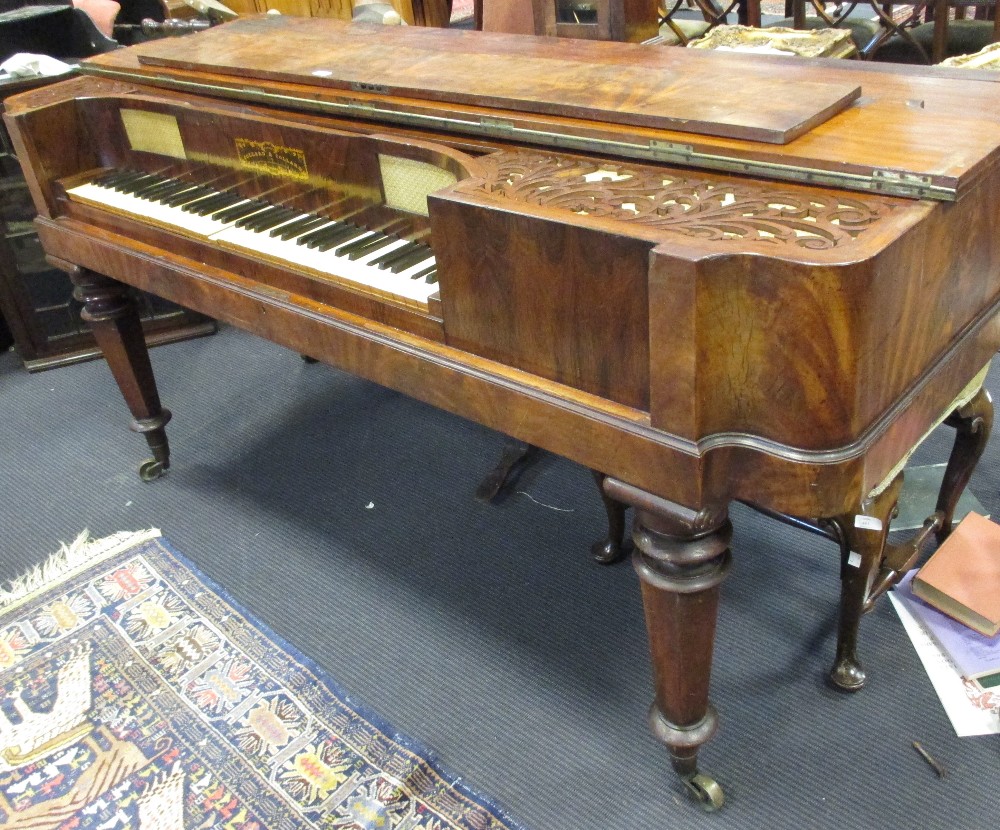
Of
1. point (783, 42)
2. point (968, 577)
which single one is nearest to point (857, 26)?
point (783, 42)

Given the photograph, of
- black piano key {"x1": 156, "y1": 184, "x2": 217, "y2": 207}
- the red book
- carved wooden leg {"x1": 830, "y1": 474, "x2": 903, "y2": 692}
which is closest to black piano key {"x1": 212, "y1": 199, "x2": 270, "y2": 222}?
black piano key {"x1": 156, "y1": 184, "x2": 217, "y2": 207}

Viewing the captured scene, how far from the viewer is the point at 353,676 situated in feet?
5.69

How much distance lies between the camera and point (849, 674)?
155cm

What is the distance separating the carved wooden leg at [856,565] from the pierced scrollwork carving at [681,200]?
19.7 inches

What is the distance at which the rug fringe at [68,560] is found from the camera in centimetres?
202

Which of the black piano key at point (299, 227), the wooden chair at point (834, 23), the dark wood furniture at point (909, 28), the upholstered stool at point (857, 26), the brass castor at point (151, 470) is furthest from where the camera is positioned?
the upholstered stool at point (857, 26)

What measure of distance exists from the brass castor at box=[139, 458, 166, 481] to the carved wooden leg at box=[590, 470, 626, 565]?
3.98 feet

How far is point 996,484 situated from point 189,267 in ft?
5.87

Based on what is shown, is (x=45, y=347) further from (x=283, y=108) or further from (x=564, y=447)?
(x=564, y=447)

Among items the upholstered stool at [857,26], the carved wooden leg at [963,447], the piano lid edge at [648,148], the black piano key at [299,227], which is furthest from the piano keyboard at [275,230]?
the upholstered stool at [857,26]

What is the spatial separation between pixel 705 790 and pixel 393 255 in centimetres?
99

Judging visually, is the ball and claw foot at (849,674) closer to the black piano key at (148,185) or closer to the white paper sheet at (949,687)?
the white paper sheet at (949,687)

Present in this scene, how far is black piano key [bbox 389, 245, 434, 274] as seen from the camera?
4.44 ft

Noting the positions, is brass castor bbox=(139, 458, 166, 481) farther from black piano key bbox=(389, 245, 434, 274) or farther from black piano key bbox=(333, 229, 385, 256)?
black piano key bbox=(389, 245, 434, 274)
